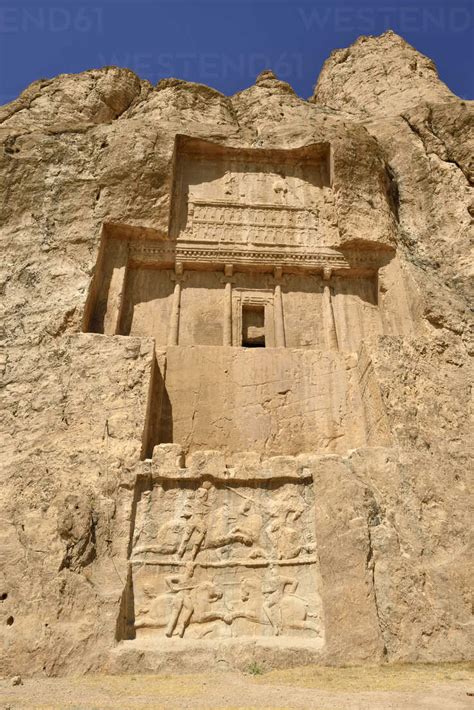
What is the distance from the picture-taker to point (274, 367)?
880 cm

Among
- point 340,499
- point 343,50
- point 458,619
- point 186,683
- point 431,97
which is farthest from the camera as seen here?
point 343,50

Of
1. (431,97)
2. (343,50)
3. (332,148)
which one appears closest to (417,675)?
(332,148)

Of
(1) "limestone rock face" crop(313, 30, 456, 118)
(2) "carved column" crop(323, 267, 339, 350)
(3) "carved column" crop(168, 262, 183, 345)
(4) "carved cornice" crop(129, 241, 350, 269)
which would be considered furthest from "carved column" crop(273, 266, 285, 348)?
(1) "limestone rock face" crop(313, 30, 456, 118)

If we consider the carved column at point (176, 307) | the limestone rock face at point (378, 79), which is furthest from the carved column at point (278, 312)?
Result: the limestone rock face at point (378, 79)

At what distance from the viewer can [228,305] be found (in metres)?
10.1

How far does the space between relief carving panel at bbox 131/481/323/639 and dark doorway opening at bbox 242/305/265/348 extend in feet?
11.7

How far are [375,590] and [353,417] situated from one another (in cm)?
288

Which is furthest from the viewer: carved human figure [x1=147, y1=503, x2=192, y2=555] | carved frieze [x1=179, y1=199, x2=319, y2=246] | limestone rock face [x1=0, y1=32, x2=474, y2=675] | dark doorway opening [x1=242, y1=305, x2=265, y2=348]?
carved frieze [x1=179, y1=199, x2=319, y2=246]

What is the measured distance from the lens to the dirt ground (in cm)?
434

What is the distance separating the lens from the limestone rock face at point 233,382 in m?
6.14

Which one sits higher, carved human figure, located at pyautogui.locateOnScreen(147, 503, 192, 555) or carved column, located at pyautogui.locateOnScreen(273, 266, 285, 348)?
carved column, located at pyautogui.locateOnScreen(273, 266, 285, 348)

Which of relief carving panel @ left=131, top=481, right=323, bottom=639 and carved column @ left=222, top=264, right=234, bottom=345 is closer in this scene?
relief carving panel @ left=131, top=481, right=323, bottom=639

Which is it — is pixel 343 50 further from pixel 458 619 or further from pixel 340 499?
pixel 458 619

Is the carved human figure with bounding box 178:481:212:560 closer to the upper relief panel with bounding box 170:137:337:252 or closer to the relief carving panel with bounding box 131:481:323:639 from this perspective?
the relief carving panel with bounding box 131:481:323:639
